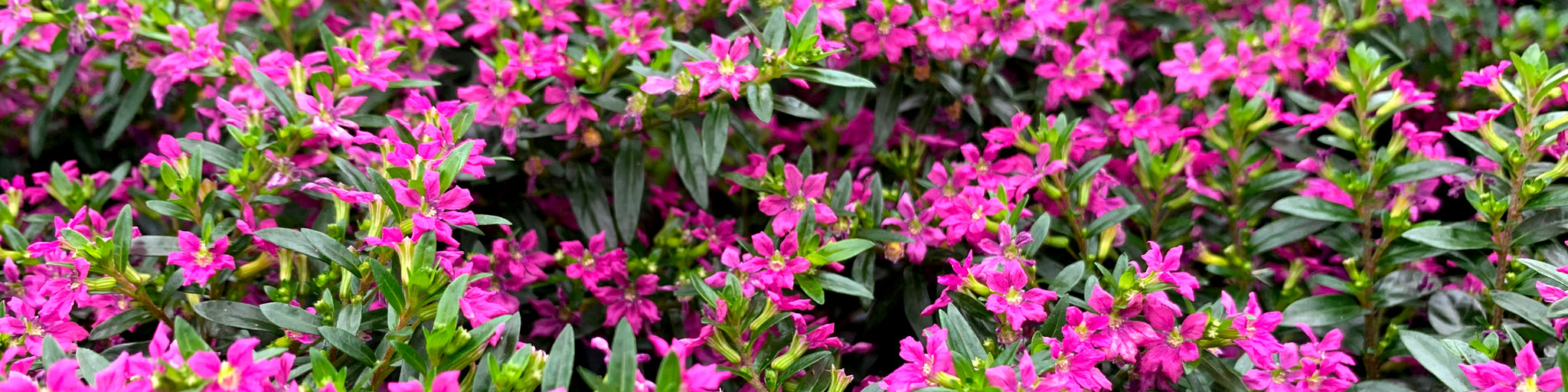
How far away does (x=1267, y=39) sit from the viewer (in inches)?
85.7

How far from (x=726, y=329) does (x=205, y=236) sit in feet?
2.57

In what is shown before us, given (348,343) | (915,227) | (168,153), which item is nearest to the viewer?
(348,343)

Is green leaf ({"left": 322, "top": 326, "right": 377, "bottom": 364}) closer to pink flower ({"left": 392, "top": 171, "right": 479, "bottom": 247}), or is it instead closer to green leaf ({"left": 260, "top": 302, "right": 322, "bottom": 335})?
green leaf ({"left": 260, "top": 302, "right": 322, "bottom": 335})

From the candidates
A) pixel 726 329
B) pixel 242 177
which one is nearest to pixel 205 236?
pixel 242 177

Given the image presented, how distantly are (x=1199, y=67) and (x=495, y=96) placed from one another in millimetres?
1370

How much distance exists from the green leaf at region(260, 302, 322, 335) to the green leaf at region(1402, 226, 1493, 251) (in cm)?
164

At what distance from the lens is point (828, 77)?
5.79ft

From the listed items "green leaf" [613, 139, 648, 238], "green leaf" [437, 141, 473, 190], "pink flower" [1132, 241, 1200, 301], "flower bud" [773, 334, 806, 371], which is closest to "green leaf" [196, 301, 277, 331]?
"green leaf" [437, 141, 473, 190]

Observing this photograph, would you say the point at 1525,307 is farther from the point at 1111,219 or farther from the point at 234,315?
the point at 234,315

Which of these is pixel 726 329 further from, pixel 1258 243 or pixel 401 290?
pixel 1258 243

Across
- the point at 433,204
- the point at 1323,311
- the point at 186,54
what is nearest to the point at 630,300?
the point at 433,204

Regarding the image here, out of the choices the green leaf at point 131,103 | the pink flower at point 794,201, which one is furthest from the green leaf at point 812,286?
the green leaf at point 131,103

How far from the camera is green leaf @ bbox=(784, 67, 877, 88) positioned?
173cm

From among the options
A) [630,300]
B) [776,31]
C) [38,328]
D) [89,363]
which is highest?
[776,31]
